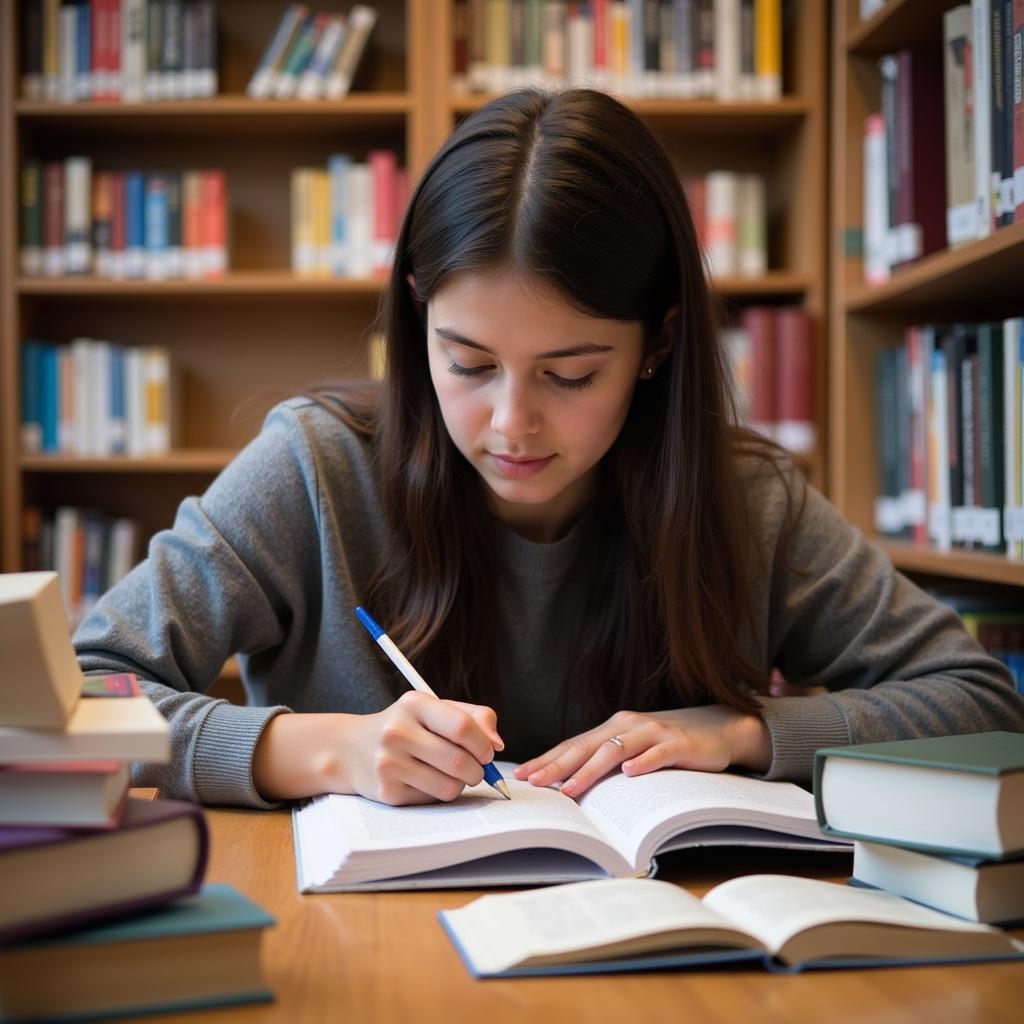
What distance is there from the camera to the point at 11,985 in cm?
59

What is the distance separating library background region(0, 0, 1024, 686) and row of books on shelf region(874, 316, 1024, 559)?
192 mm

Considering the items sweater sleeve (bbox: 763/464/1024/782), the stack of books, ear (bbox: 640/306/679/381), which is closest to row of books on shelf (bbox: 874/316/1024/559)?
sweater sleeve (bbox: 763/464/1024/782)

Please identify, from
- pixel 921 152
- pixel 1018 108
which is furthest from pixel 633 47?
pixel 1018 108

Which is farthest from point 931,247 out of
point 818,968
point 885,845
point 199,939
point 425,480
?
point 199,939

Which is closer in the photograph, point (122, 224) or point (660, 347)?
point (660, 347)

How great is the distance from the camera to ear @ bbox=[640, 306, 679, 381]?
122 centimetres

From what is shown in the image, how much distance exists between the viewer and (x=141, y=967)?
0.61 meters

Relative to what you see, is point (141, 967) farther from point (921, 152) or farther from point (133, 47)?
point (133, 47)

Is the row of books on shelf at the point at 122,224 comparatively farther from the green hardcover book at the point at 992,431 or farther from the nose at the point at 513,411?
the nose at the point at 513,411

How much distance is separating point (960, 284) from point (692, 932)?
1307 mm

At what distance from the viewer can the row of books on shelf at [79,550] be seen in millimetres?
2775

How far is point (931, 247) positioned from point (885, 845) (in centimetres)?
→ 143

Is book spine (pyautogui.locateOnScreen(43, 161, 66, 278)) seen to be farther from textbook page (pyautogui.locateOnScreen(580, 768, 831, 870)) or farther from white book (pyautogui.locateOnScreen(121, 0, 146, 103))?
textbook page (pyautogui.locateOnScreen(580, 768, 831, 870))

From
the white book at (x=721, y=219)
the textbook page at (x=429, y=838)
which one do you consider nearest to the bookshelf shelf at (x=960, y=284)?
the white book at (x=721, y=219)
